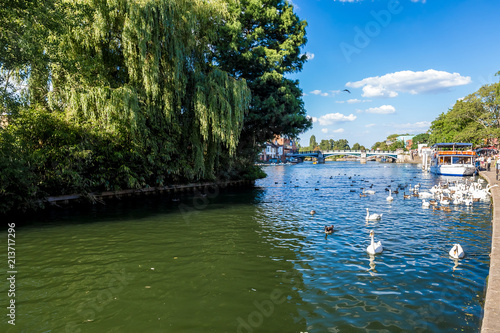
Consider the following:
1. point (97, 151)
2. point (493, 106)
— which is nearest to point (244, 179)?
point (97, 151)

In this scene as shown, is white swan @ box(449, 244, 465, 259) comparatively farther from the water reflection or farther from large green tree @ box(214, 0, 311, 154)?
large green tree @ box(214, 0, 311, 154)

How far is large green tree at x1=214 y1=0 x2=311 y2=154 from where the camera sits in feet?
80.2

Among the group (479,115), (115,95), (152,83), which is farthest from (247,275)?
(479,115)

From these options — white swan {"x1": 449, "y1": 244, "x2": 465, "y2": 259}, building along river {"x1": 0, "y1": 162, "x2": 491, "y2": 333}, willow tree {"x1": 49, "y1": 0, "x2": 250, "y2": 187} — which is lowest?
building along river {"x1": 0, "y1": 162, "x2": 491, "y2": 333}

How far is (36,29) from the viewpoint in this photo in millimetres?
13227

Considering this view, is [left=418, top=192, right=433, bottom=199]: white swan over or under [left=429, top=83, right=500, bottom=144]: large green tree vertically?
under

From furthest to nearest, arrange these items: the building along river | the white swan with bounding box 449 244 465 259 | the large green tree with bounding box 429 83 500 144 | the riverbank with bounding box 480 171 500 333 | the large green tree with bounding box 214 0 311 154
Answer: the large green tree with bounding box 429 83 500 144, the large green tree with bounding box 214 0 311 154, the white swan with bounding box 449 244 465 259, the building along river, the riverbank with bounding box 480 171 500 333

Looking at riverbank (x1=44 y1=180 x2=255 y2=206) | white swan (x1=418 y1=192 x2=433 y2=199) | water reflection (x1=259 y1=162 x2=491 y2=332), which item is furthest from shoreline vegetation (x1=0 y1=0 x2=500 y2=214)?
white swan (x1=418 y1=192 x2=433 y2=199)

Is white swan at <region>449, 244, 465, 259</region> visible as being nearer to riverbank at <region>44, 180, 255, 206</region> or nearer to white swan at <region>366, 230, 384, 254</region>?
white swan at <region>366, 230, 384, 254</region>

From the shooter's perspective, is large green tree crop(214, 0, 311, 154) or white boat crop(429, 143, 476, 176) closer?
large green tree crop(214, 0, 311, 154)

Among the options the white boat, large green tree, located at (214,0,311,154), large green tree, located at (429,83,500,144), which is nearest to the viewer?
large green tree, located at (214,0,311,154)

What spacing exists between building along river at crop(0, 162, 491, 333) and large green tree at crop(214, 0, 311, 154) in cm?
1337

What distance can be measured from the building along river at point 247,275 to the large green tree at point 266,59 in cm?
1337

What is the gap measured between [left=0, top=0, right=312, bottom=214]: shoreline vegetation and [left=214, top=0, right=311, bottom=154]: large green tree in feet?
0.63
